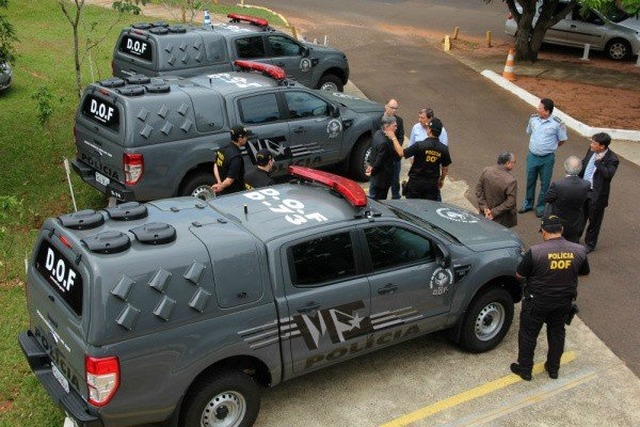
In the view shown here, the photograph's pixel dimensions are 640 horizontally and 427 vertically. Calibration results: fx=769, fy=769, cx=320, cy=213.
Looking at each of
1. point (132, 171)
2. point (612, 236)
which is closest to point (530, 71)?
point (612, 236)

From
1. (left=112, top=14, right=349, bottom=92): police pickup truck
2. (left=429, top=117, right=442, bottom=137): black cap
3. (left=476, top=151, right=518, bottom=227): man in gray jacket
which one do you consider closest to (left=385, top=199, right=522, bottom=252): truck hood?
(left=476, top=151, right=518, bottom=227): man in gray jacket

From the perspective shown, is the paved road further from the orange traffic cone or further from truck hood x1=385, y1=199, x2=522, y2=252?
truck hood x1=385, y1=199, x2=522, y2=252

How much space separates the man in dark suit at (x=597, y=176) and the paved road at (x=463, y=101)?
372 mm

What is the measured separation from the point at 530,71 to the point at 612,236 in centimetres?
977

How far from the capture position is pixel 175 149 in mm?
9758

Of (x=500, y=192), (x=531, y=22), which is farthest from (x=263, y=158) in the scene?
(x=531, y=22)

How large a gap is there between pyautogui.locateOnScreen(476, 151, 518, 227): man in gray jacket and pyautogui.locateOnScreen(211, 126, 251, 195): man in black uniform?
2836mm

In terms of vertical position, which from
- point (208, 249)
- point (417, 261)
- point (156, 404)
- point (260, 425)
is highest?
point (208, 249)

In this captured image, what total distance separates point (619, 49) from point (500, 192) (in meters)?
14.4

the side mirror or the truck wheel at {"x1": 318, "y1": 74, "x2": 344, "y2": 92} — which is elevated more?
the side mirror

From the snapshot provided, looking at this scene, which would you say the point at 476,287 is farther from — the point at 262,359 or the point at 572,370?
the point at 262,359

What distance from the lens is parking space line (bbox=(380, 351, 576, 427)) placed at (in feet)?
22.0

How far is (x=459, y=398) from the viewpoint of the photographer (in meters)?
7.04

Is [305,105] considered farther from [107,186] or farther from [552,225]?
[552,225]
